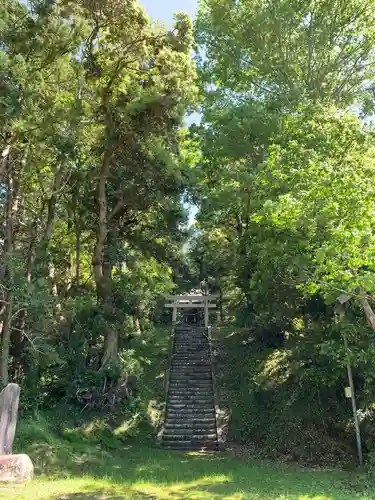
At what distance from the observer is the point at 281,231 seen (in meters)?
11.4

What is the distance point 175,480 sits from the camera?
10242 millimetres

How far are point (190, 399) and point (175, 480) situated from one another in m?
6.75

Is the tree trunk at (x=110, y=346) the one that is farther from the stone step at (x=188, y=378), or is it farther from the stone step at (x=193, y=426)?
the stone step at (x=188, y=378)

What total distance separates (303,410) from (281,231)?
5872 millimetres

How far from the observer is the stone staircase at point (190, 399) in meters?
14.7

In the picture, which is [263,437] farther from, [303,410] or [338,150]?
[338,150]

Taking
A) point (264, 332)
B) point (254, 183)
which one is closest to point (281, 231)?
point (254, 183)

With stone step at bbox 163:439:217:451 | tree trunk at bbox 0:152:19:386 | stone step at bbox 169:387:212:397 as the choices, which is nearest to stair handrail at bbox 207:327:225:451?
stone step at bbox 163:439:217:451

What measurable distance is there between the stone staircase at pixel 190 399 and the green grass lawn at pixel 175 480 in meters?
1.29

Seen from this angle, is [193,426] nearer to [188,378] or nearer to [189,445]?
[189,445]

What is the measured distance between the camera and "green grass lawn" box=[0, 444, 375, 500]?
8.38 meters

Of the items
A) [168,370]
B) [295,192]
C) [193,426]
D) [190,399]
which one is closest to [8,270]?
[295,192]

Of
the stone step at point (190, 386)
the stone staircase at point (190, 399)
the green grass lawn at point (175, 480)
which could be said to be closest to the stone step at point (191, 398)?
the stone staircase at point (190, 399)

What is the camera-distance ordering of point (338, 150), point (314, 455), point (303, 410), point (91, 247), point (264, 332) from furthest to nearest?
1. point (91, 247)
2. point (264, 332)
3. point (303, 410)
4. point (314, 455)
5. point (338, 150)
